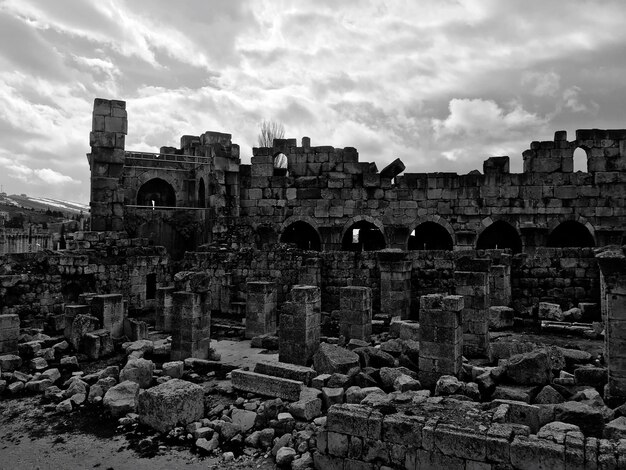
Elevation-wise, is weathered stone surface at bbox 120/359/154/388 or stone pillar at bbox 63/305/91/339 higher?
stone pillar at bbox 63/305/91/339

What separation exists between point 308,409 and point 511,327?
786cm

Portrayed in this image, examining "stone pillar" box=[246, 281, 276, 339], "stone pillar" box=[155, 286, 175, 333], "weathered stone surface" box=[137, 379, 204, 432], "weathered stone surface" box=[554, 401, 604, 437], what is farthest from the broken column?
"stone pillar" box=[155, 286, 175, 333]

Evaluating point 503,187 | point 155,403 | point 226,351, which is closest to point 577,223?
point 503,187

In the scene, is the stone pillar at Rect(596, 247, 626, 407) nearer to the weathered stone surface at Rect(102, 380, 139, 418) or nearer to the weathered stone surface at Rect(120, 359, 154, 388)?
the weathered stone surface at Rect(102, 380, 139, 418)

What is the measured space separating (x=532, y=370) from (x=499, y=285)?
639 centimetres

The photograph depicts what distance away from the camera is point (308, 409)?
24.1ft

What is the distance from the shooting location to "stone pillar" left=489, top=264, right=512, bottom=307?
557 inches

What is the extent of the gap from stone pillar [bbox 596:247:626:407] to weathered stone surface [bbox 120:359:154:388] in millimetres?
7849

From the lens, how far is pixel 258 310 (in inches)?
520

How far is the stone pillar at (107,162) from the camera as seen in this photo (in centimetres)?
1925

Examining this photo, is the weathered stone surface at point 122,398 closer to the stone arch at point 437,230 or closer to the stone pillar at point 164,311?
the stone pillar at point 164,311

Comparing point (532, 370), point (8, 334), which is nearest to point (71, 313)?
point (8, 334)

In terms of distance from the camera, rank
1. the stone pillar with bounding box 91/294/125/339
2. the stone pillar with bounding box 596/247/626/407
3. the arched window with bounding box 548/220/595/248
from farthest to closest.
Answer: the arched window with bounding box 548/220/595/248 → the stone pillar with bounding box 91/294/125/339 → the stone pillar with bounding box 596/247/626/407

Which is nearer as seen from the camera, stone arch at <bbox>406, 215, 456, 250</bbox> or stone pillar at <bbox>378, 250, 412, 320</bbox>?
stone pillar at <bbox>378, 250, 412, 320</bbox>
